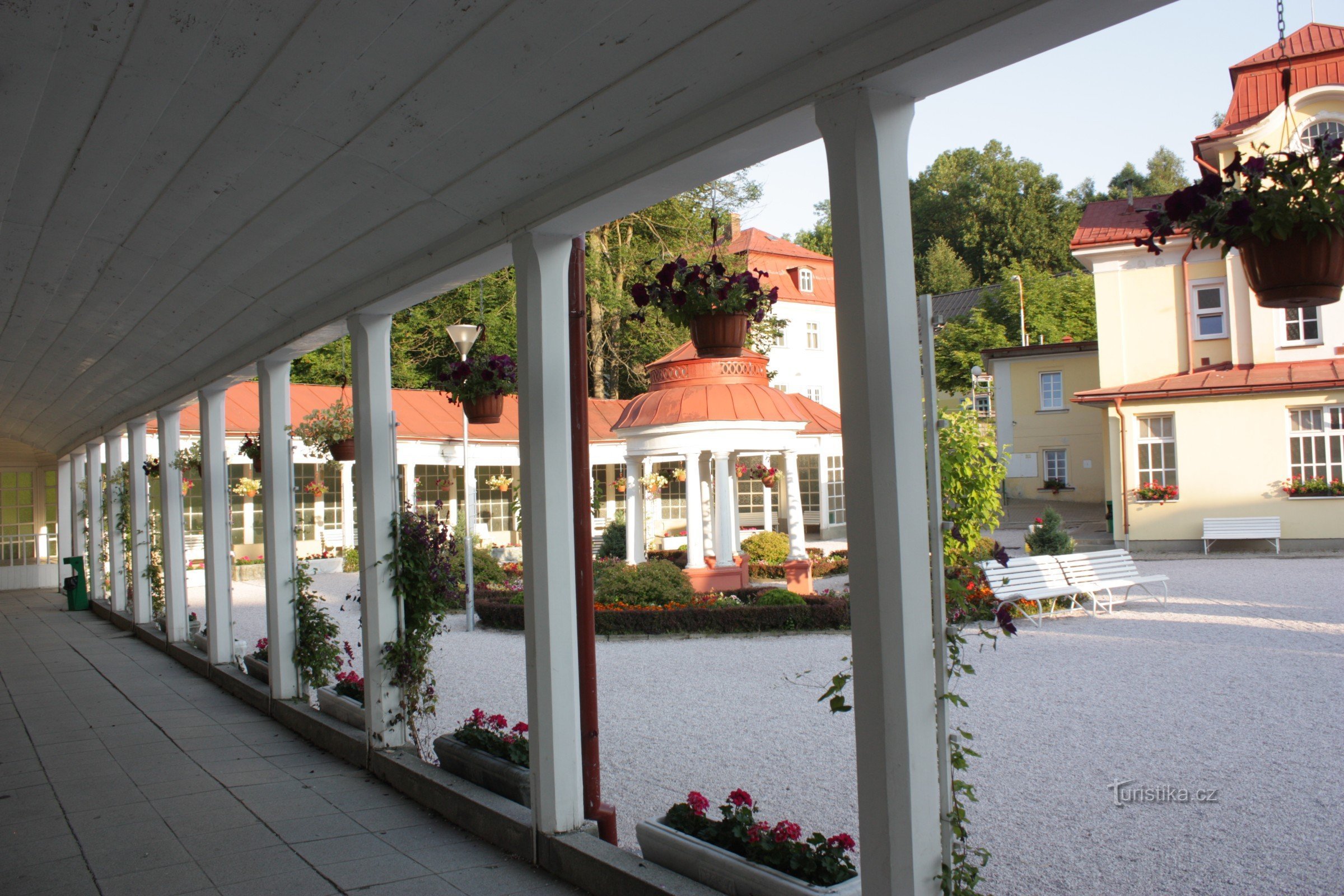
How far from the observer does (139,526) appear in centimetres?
1262

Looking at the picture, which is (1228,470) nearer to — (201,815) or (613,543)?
(613,543)

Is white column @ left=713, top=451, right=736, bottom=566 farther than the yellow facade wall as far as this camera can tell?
No

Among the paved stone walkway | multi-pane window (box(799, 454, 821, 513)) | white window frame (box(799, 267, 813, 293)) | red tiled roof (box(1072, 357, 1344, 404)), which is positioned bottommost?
the paved stone walkway

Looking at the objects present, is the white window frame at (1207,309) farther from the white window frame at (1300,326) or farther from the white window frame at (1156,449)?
the white window frame at (1156,449)

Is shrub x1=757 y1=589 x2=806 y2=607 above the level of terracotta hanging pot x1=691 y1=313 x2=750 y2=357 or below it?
below

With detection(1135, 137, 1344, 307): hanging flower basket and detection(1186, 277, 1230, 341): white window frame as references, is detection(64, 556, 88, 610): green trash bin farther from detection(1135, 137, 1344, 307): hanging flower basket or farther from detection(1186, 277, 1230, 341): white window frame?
detection(1186, 277, 1230, 341): white window frame

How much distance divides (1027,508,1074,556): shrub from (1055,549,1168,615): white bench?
1324mm

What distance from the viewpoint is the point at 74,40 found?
275 centimetres

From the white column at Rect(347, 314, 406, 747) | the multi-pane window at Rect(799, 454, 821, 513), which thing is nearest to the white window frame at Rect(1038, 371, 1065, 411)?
the multi-pane window at Rect(799, 454, 821, 513)

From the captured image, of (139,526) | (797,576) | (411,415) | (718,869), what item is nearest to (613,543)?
(411,415)

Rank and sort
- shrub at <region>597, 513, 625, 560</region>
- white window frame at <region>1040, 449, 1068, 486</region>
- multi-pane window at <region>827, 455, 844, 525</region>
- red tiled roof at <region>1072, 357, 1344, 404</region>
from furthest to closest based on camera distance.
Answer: white window frame at <region>1040, 449, 1068, 486</region> → multi-pane window at <region>827, 455, 844, 525</region> → shrub at <region>597, 513, 625, 560</region> → red tiled roof at <region>1072, 357, 1344, 404</region>

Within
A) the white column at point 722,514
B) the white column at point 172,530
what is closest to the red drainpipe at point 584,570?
the white column at point 172,530

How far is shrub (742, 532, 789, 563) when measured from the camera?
1822 centimetres

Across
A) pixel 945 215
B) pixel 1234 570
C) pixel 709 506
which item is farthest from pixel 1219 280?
pixel 945 215
